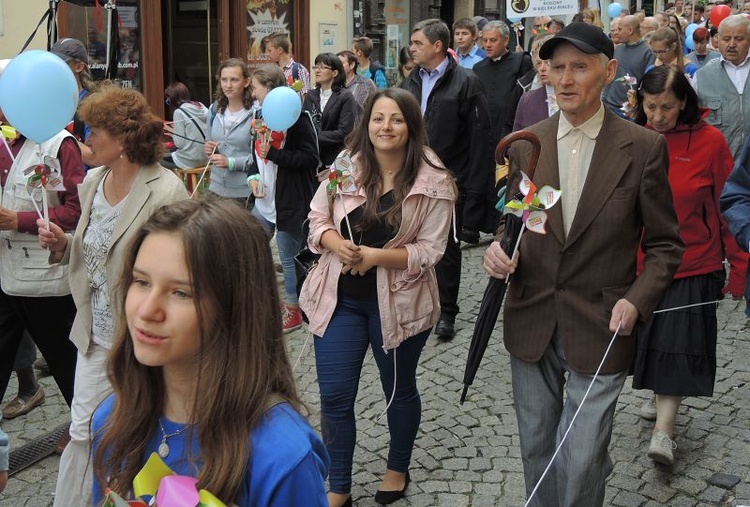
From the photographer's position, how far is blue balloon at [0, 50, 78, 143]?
12.8ft

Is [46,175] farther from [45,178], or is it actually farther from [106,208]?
[106,208]

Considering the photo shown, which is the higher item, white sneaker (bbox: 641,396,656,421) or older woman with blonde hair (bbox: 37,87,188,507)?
A: older woman with blonde hair (bbox: 37,87,188,507)

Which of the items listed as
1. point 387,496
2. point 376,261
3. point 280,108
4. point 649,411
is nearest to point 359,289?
point 376,261

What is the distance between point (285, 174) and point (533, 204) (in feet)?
12.2

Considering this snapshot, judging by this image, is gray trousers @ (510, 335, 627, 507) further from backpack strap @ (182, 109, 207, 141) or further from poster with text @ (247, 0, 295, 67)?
poster with text @ (247, 0, 295, 67)

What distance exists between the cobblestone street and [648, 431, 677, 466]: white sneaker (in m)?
0.07

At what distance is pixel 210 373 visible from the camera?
181 cm

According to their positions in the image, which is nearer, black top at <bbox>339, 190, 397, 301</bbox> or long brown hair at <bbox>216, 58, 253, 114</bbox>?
black top at <bbox>339, 190, 397, 301</bbox>

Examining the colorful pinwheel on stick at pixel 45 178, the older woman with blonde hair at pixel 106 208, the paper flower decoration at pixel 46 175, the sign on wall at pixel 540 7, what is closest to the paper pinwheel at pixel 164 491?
the older woman with blonde hair at pixel 106 208

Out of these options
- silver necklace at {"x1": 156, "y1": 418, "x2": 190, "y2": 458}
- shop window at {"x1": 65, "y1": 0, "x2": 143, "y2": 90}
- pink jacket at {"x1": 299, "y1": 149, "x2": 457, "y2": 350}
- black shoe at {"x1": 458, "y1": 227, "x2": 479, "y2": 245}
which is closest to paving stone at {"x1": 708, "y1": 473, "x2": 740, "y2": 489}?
pink jacket at {"x1": 299, "y1": 149, "x2": 457, "y2": 350}

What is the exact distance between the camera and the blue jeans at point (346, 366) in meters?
3.83

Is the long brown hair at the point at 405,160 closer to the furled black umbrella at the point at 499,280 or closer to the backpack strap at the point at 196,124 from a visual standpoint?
the furled black umbrella at the point at 499,280

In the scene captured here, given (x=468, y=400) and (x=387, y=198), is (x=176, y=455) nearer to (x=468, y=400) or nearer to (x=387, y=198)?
(x=387, y=198)

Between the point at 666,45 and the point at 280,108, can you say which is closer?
the point at 280,108
